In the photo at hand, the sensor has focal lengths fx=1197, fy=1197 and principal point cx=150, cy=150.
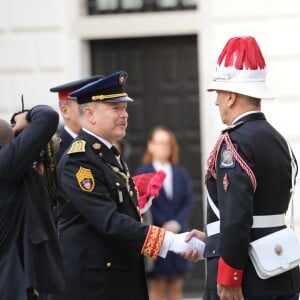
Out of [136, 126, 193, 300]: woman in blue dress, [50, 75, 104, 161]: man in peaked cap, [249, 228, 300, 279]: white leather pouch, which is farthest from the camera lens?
[136, 126, 193, 300]: woman in blue dress

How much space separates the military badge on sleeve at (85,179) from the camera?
6055mm

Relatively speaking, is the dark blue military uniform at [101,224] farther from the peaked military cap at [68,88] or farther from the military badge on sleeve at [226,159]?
the peaked military cap at [68,88]

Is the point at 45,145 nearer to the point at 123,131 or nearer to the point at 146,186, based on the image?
the point at 123,131

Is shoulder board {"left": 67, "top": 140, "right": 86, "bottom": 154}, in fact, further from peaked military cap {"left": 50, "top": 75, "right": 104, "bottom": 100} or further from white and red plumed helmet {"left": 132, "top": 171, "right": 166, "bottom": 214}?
peaked military cap {"left": 50, "top": 75, "right": 104, "bottom": 100}

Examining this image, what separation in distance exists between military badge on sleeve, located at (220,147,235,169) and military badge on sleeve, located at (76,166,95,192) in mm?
740

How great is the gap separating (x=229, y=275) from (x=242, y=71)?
1.01 m

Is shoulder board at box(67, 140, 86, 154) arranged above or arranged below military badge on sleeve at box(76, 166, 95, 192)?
above

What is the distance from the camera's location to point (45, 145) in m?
5.96

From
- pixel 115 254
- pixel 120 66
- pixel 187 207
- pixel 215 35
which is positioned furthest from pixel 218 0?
pixel 115 254

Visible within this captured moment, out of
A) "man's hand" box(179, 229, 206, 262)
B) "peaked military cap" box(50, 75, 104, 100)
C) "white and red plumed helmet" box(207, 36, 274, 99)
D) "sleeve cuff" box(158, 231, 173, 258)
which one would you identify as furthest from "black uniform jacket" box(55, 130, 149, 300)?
"peaked military cap" box(50, 75, 104, 100)

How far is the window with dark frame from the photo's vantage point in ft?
39.8

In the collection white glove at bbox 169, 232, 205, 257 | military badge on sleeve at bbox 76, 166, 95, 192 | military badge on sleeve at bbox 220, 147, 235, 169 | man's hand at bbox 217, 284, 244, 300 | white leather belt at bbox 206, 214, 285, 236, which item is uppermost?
military badge on sleeve at bbox 220, 147, 235, 169

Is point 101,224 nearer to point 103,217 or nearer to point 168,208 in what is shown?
point 103,217

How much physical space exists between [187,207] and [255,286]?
506 cm
